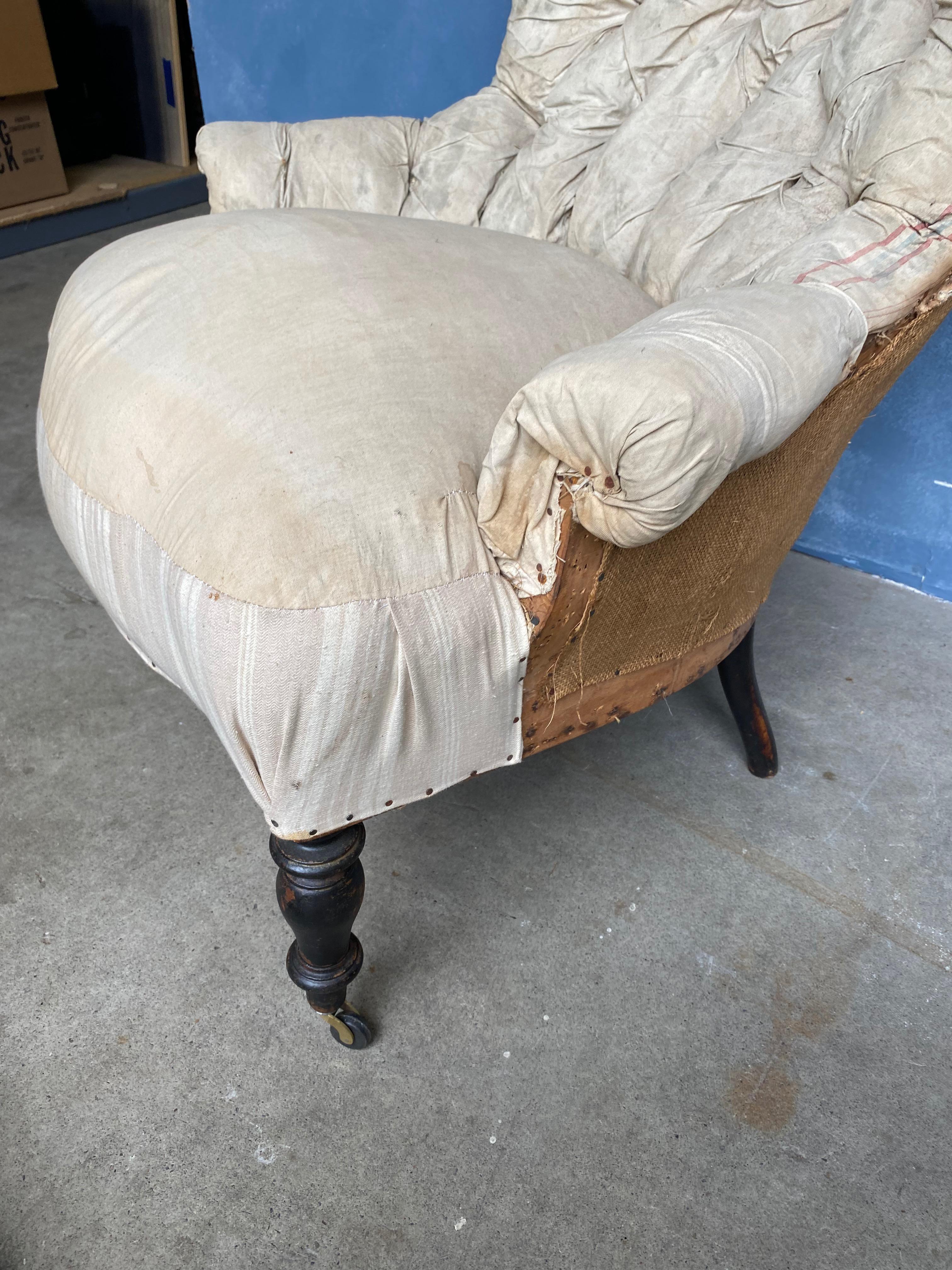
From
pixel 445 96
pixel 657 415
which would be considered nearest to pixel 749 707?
pixel 657 415

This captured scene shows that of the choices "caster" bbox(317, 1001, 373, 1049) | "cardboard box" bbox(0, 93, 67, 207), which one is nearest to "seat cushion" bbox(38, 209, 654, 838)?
"caster" bbox(317, 1001, 373, 1049)

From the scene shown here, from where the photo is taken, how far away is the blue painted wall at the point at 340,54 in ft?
6.01

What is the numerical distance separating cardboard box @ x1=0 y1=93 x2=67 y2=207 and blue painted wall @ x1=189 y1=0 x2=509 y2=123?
1.06 meters

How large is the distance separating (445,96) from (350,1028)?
1.77m

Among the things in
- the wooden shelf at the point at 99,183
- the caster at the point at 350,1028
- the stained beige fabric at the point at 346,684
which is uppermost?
the stained beige fabric at the point at 346,684

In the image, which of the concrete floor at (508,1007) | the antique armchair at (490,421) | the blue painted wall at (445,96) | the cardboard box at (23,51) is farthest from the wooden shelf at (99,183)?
the antique armchair at (490,421)

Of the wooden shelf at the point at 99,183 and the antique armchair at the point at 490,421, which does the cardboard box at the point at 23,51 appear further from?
the antique armchair at the point at 490,421

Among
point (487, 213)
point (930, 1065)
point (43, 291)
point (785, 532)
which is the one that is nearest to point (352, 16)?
point (487, 213)

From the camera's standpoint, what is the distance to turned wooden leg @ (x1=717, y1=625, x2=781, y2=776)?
1226mm

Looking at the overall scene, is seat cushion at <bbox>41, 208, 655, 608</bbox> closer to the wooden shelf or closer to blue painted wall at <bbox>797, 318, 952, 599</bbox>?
blue painted wall at <bbox>797, 318, 952, 599</bbox>

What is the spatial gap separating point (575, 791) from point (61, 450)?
75cm

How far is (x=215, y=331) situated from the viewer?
2.80 ft

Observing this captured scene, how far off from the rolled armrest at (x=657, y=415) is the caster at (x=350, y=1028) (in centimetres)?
48

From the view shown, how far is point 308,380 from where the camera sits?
79cm
